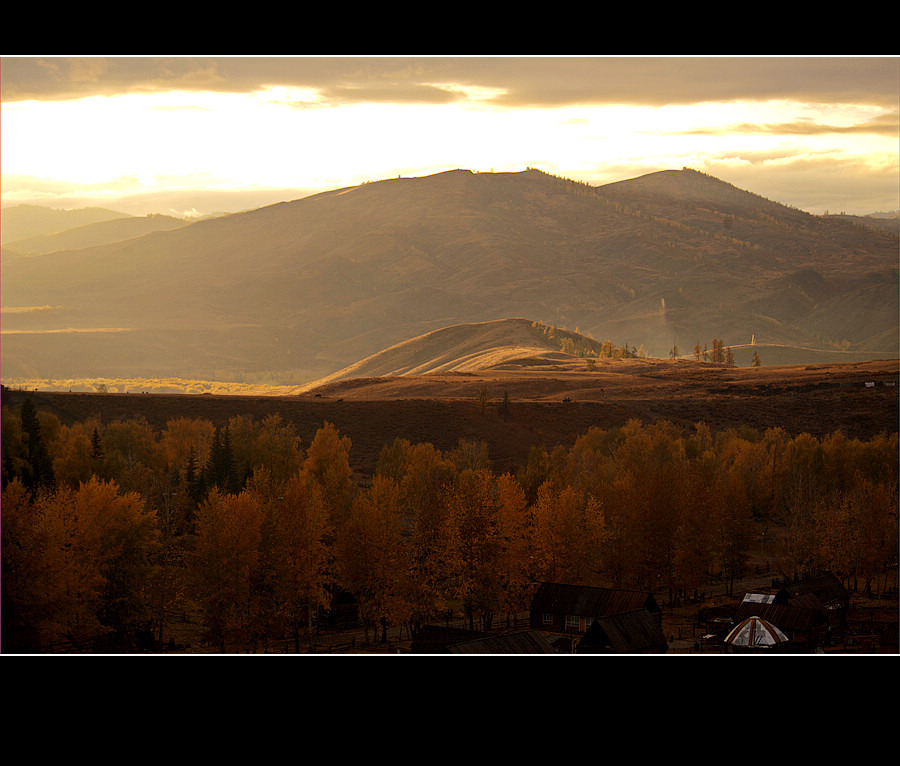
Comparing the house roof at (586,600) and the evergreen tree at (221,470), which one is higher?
the evergreen tree at (221,470)

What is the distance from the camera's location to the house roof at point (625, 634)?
46938mm

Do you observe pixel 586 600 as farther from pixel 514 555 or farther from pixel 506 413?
pixel 506 413

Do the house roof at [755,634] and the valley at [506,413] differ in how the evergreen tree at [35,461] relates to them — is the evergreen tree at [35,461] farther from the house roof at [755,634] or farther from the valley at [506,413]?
the valley at [506,413]

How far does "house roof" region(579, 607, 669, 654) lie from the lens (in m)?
46.9

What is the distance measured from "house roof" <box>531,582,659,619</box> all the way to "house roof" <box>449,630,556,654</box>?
1005 centimetres

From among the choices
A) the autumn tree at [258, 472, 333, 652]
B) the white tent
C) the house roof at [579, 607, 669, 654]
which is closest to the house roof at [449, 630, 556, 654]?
the house roof at [579, 607, 669, 654]

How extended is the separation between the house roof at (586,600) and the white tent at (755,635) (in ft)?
16.1

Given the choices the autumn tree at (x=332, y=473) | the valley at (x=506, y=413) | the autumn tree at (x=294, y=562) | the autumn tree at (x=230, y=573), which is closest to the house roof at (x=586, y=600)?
the autumn tree at (x=294, y=562)

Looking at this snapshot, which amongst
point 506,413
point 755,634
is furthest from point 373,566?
point 506,413

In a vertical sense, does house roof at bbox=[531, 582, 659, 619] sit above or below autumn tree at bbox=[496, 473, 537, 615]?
below

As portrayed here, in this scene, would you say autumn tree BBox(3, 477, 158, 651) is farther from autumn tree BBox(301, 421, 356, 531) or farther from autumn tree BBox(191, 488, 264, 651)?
autumn tree BBox(301, 421, 356, 531)
